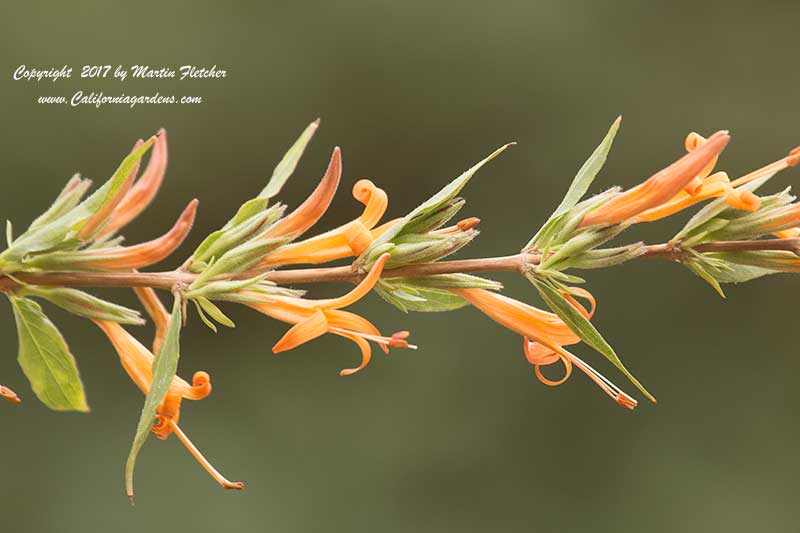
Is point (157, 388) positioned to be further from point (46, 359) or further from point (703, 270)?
point (703, 270)

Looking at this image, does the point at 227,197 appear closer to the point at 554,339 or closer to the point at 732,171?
the point at 732,171

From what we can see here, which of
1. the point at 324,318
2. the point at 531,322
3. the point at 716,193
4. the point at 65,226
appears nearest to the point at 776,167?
the point at 716,193

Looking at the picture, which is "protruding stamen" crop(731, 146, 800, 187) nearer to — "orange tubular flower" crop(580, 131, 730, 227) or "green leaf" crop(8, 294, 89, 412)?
"orange tubular flower" crop(580, 131, 730, 227)

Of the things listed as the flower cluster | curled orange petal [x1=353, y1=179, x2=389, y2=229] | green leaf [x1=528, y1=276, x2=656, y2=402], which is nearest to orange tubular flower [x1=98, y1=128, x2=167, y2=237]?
the flower cluster

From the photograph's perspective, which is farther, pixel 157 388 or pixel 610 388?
pixel 610 388

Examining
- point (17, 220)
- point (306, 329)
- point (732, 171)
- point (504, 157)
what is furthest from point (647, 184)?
point (732, 171)

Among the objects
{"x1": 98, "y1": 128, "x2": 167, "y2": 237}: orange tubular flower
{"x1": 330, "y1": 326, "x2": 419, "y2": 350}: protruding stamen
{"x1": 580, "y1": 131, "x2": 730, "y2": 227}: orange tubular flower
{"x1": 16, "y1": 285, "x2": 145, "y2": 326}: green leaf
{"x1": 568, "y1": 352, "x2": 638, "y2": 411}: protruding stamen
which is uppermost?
{"x1": 98, "y1": 128, "x2": 167, "y2": 237}: orange tubular flower

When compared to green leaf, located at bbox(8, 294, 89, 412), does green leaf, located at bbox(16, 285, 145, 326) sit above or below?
above
